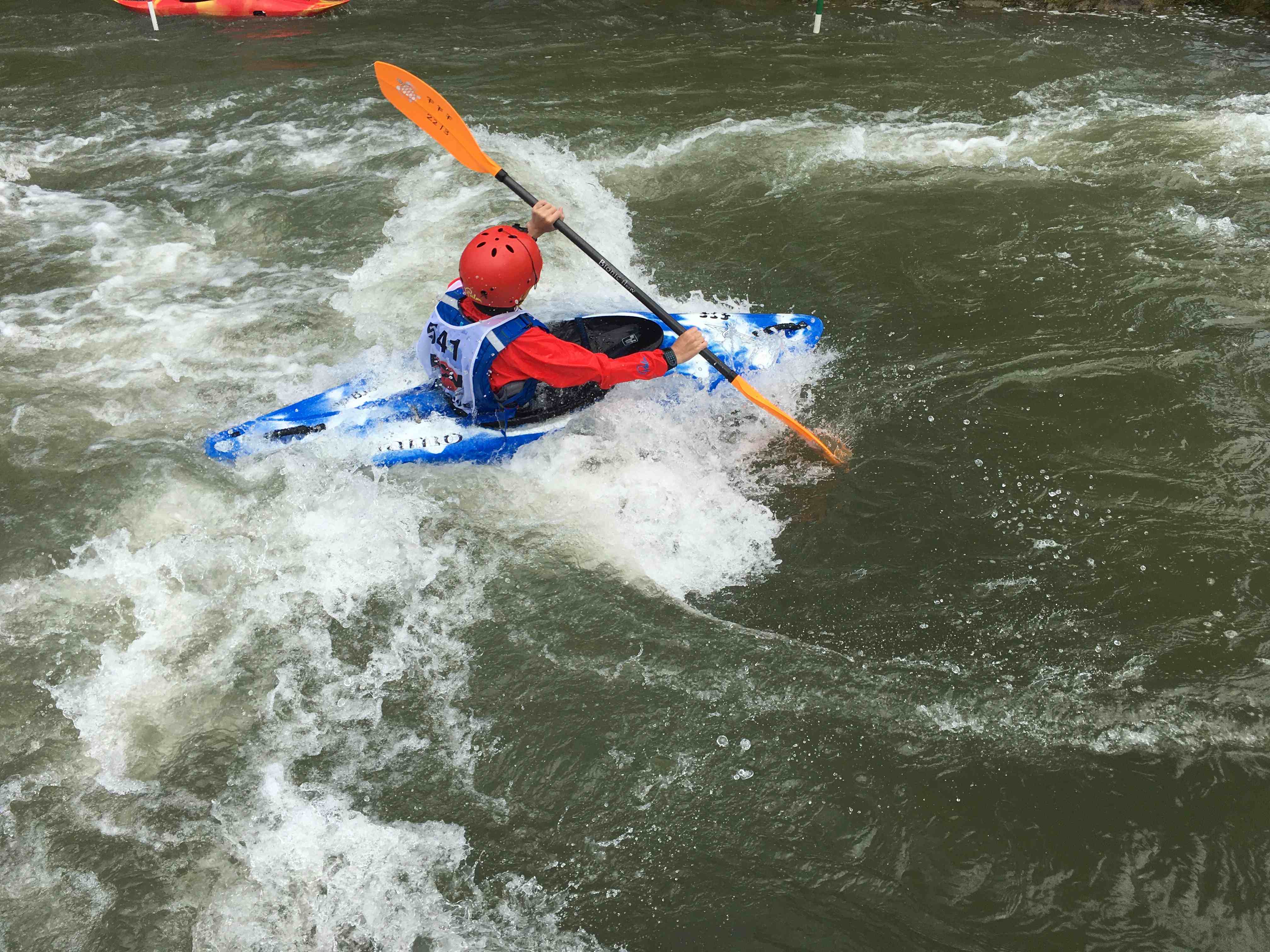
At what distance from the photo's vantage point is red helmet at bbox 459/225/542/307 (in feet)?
13.2

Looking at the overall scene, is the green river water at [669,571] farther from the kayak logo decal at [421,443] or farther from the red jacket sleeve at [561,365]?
the red jacket sleeve at [561,365]

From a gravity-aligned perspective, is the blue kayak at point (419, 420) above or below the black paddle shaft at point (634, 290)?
below

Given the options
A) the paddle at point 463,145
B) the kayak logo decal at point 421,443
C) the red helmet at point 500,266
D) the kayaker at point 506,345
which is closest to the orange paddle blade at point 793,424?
the paddle at point 463,145

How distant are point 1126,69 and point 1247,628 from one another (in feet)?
25.3

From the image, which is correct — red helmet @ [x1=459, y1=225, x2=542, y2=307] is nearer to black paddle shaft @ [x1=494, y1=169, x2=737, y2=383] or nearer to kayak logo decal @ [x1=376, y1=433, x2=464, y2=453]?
black paddle shaft @ [x1=494, y1=169, x2=737, y2=383]

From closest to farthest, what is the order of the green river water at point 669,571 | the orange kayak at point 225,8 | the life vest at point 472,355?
the green river water at point 669,571 → the life vest at point 472,355 → the orange kayak at point 225,8

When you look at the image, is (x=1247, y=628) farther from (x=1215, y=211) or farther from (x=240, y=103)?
(x=240, y=103)

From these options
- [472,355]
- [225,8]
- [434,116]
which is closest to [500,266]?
[472,355]

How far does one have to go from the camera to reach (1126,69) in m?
9.30

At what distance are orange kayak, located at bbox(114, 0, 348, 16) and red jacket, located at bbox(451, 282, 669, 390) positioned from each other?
901 cm

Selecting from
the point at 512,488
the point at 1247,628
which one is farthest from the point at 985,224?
the point at 512,488

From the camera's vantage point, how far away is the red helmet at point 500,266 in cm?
402

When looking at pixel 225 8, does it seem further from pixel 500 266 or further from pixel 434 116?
pixel 500 266

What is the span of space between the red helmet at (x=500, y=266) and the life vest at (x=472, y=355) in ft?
0.44
